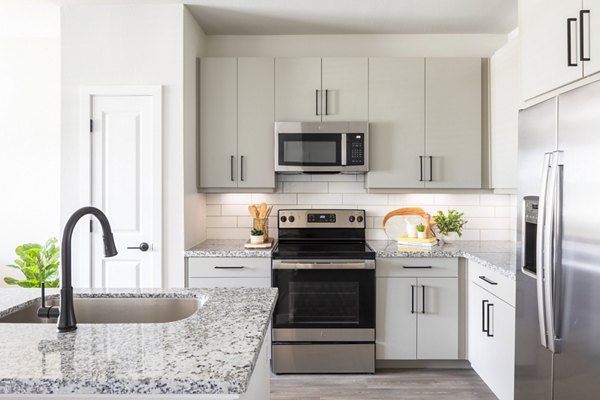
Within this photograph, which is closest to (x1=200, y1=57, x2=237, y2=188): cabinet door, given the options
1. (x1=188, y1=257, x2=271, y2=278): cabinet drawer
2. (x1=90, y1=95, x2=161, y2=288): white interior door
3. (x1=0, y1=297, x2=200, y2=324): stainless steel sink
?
(x1=90, y1=95, x2=161, y2=288): white interior door

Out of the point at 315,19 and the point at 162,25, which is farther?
the point at 315,19

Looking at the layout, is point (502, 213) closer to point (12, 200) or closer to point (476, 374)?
point (476, 374)

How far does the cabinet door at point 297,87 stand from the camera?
3311 millimetres

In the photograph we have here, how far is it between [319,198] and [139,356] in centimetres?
271

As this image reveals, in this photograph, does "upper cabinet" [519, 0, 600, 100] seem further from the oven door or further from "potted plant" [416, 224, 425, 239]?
the oven door

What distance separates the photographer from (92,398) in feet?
3.19

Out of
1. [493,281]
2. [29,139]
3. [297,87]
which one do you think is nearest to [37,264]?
[29,139]

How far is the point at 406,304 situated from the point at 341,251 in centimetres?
57

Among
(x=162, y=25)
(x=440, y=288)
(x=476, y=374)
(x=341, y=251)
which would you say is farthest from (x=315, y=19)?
(x=476, y=374)

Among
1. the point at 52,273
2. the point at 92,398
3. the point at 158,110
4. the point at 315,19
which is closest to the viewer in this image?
the point at 92,398

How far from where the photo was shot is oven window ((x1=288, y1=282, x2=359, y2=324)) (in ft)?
9.84

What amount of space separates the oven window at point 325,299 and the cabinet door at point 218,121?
0.89m

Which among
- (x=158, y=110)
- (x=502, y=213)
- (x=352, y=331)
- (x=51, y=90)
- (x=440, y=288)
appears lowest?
(x=352, y=331)

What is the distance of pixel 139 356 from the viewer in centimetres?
101
